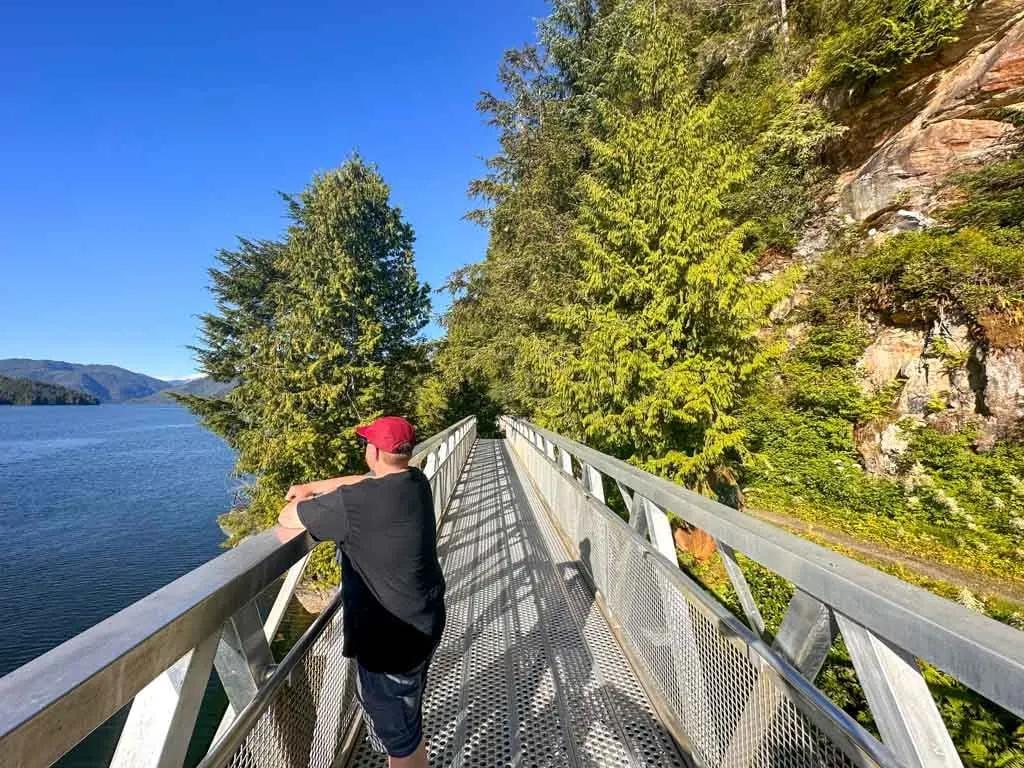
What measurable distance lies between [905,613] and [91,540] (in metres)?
29.7

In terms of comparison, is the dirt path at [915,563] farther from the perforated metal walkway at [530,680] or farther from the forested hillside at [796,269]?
the perforated metal walkway at [530,680]

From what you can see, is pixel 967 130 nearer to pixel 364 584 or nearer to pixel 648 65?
pixel 648 65

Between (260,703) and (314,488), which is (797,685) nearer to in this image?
(260,703)

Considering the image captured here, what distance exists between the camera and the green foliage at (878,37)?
340 inches

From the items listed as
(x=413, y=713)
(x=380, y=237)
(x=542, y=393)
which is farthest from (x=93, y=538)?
A: (x=413, y=713)

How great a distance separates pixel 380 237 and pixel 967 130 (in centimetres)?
2046

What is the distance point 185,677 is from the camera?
1005mm

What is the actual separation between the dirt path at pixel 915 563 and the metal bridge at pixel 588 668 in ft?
18.1

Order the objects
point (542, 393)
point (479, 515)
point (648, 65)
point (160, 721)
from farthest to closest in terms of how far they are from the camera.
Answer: point (542, 393) < point (648, 65) < point (479, 515) < point (160, 721)

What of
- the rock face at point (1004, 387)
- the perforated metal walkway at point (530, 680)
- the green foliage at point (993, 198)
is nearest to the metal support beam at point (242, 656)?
the perforated metal walkway at point (530, 680)

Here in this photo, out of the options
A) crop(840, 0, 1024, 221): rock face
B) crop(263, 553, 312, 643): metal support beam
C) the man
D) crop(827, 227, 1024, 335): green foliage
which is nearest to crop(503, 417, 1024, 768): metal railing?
the man

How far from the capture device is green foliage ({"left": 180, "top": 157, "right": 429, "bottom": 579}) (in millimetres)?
17062

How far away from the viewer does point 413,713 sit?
1.72 meters

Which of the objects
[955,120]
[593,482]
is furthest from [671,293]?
[955,120]
